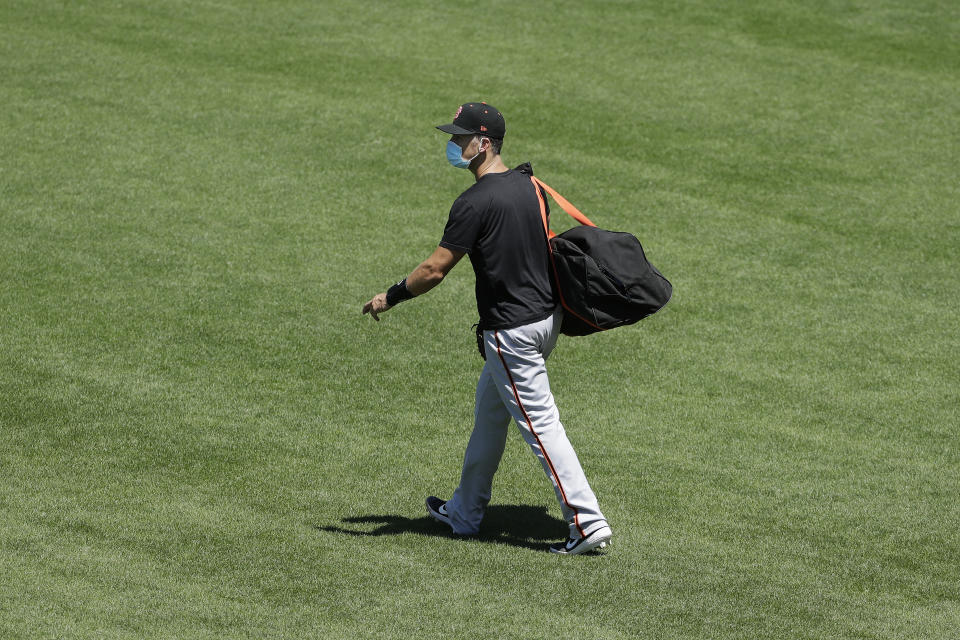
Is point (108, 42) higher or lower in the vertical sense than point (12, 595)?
higher

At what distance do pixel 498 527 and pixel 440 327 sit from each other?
291 cm

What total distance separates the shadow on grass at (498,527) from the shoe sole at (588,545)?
0.14 m

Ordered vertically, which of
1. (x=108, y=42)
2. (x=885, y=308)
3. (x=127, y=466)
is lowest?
(x=127, y=466)

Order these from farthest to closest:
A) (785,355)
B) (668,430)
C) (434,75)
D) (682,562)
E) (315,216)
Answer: (434,75) < (315,216) < (785,355) < (668,430) < (682,562)

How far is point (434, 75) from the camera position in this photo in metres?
13.5

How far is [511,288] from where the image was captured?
5.57 metres

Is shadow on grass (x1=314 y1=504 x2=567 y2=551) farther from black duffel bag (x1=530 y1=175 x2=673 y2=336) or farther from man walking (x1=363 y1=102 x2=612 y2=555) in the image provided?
black duffel bag (x1=530 y1=175 x2=673 y2=336)

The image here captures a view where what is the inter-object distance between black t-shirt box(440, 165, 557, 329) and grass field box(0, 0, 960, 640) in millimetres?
1237

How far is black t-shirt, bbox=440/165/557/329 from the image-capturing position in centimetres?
547

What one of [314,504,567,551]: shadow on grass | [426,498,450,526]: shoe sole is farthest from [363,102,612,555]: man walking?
[426,498,450,526]: shoe sole

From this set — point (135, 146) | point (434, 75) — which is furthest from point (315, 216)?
point (434, 75)

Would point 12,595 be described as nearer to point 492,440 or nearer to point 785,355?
point 492,440

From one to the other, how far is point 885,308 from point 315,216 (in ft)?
16.2

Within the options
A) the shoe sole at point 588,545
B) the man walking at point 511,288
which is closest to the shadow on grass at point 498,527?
the shoe sole at point 588,545
